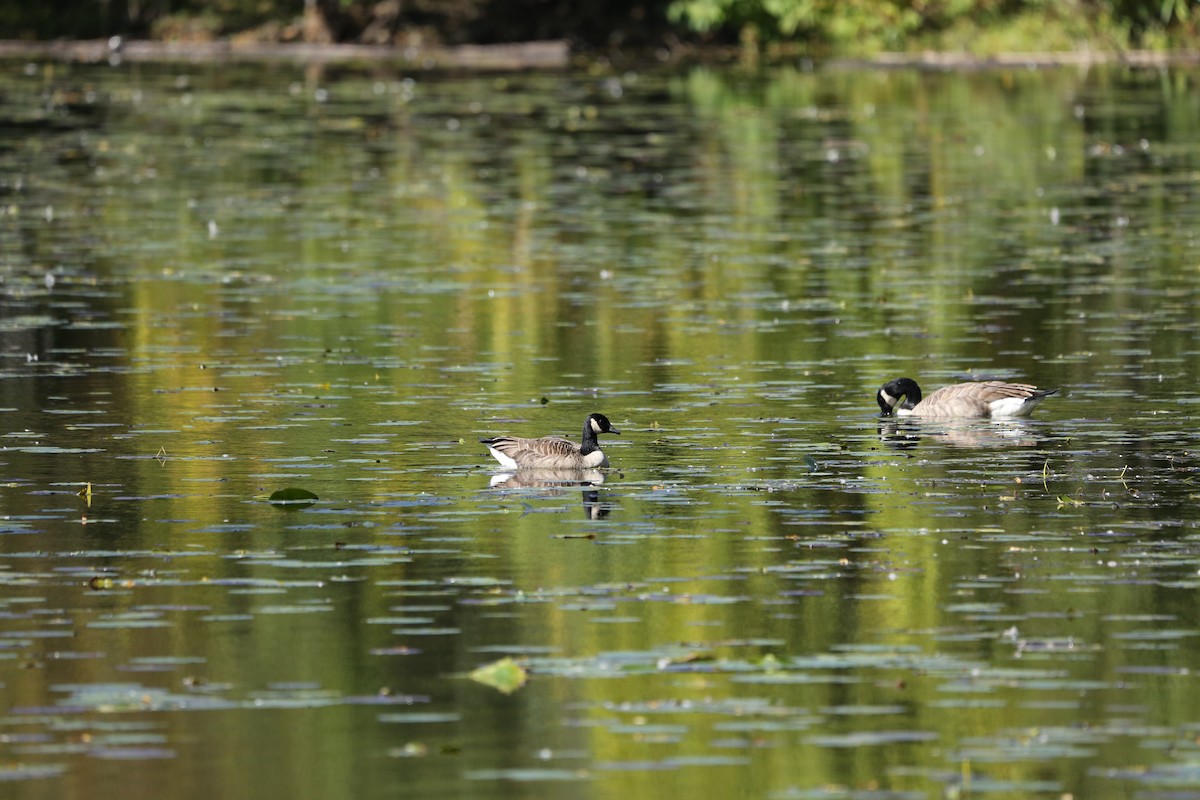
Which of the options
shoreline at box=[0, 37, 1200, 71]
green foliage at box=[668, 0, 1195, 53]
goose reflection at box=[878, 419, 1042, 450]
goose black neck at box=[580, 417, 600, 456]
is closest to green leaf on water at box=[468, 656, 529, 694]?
goose black neck at box=[580, 417, 600, 456]

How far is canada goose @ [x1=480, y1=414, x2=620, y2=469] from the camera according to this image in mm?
15938

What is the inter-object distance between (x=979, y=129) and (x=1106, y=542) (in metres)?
32.8

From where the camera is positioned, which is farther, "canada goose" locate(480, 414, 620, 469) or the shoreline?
the shoreline

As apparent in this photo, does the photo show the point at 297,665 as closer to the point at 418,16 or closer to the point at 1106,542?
the point at 1106,542

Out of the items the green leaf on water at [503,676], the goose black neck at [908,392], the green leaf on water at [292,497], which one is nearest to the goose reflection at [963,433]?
the goose black neck at [908,392]

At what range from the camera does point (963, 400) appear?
18.2 metres

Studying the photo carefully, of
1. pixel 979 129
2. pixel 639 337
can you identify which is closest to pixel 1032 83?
pixel 979 129

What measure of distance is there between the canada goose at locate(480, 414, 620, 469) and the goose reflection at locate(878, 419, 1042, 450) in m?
2.36

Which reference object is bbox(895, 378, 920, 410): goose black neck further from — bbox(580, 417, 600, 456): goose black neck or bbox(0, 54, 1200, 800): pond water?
bbox(580, 417, 600, 456): goose black neck

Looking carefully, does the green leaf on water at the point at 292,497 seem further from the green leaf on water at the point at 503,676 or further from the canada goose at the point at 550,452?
the green leaf on water at the point at 503,676

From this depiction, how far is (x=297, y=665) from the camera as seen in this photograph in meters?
11.5

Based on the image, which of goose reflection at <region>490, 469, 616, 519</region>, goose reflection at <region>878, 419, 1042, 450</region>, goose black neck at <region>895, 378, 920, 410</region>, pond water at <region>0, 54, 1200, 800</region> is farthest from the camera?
goose black neck at <region>895, 378, 920, 410</region>

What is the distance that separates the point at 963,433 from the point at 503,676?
7.55 meters

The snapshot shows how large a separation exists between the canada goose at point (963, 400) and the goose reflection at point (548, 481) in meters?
3.24
